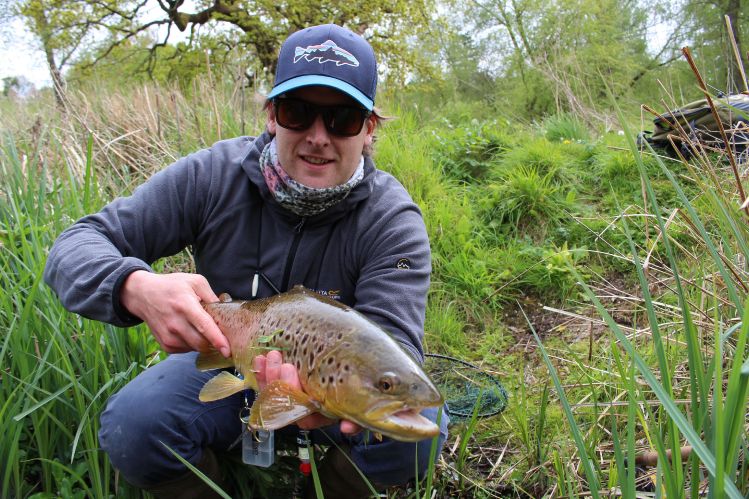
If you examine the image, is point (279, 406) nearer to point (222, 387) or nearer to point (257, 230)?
point (222, 387)

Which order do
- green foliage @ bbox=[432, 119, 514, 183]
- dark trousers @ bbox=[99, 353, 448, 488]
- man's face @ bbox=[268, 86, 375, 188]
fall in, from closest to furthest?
dark trousers @ bbox=[99, 353, 448, 488]
man's face @ bbox=[268, 86, 375, 188]
green foliage @ bbox=[432, 119, 514, 183]

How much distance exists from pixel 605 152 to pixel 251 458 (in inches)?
199

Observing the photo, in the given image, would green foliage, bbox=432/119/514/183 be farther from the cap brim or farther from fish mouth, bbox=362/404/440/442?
fish mouth, bbox=362/404/440/442

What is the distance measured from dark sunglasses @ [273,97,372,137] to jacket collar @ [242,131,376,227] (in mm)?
260

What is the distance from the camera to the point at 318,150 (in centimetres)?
210

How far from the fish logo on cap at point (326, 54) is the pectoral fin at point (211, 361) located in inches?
44.1

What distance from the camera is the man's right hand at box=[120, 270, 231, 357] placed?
5.18 feet

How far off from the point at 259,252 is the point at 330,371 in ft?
3.46

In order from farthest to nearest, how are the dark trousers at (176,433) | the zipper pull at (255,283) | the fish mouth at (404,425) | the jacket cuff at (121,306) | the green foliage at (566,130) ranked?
1. the green foliage at (566,130)
2. the zipper pull at (255,283)
3. the dark trousers at (176,433)
4. the jacket cuff at (121,306)
5. the fish mouth at (404,425)

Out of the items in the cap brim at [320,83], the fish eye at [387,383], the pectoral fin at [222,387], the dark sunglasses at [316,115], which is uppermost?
the cap brim at [320,83]

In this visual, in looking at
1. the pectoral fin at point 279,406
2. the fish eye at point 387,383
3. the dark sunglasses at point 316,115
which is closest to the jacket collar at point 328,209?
the dark sunglasses at point 316,115

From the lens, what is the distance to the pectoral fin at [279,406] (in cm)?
132

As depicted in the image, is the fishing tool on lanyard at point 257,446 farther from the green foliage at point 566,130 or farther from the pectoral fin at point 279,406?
the green foliage at point 566,130

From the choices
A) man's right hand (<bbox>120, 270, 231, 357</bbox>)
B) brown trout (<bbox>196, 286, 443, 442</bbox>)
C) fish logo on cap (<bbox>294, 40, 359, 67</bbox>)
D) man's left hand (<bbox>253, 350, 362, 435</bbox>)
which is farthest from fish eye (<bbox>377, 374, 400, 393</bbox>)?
fish logo on cap (<bbox>294, 40, 359, 67</bbox>)
